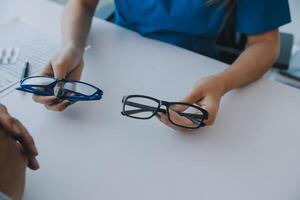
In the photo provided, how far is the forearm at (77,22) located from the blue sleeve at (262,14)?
0.37 metres

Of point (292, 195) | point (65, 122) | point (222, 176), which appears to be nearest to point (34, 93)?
point (65, 122)

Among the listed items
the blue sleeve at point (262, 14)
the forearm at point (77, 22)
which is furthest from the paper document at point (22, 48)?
the blue sleeve at point (262, 14)

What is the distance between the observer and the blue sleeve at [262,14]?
734 mm

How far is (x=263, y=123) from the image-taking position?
633 mm

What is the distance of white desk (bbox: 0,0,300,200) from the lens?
0.52m

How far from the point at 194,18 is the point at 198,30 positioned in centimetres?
4

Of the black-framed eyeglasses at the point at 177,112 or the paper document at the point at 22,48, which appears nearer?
the black-framed eyeglasses at the point at 177,112

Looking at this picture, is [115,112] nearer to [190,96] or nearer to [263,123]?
[190,96]

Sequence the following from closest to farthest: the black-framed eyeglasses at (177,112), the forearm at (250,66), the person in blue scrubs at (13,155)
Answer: the person in blue scrubs at (13,155), the black-framed eyeglasses at (177,112), the forearm at (250,66)

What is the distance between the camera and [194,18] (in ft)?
2.65

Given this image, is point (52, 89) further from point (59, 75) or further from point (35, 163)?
point (35, 163)

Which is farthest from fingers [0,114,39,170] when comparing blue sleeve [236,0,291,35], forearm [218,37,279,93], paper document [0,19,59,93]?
blue sleeve [236,0,291,35]

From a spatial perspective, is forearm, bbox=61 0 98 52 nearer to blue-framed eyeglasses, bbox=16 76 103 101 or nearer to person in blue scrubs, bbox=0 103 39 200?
blue-framed eyeglasses, bbox=16 76 103 101

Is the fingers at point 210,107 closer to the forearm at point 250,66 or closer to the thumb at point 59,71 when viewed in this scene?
the forearm at point 250,66
